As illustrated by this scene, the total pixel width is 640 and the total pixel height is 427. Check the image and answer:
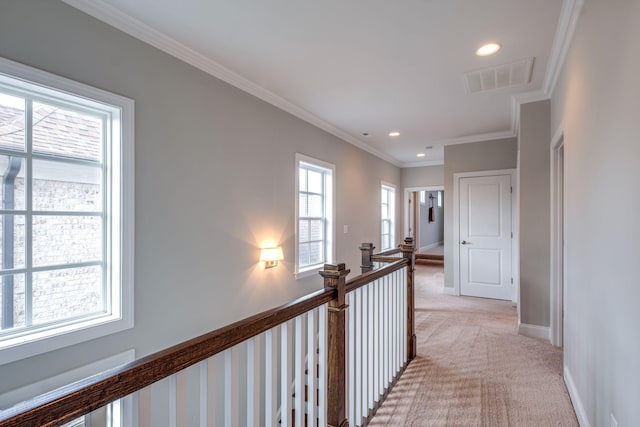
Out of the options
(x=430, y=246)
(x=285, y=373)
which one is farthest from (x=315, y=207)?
(x=430, y=246)

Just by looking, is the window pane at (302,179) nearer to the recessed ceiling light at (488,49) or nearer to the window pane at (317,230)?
the window pane at (317,230)

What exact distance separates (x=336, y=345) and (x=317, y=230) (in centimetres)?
287

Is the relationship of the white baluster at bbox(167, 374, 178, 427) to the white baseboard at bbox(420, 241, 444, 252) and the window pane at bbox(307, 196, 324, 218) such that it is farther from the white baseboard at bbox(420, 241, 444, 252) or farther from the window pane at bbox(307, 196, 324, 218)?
the white baseboard at bbox(420, 241, 444, 252)

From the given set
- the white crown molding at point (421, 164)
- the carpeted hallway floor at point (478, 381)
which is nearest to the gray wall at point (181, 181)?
the carpeted hallway floor at point (478, 381)

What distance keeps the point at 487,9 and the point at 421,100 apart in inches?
60.8

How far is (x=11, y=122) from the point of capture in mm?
1775

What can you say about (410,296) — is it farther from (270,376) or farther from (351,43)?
(351,43)

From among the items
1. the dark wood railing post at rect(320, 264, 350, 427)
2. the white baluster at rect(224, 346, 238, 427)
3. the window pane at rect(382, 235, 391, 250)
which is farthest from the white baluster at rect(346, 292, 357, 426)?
the window pane at rect(382, 235, 391, 250)

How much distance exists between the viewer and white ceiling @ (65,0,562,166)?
2.00 m

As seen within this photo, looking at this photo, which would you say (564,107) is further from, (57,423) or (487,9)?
(57,423)

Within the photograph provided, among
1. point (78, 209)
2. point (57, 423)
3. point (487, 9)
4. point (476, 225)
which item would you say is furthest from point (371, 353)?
point (476, 225)

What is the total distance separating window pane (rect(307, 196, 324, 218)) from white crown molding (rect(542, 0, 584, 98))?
9.22 feet

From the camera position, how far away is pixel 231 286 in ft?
9.62

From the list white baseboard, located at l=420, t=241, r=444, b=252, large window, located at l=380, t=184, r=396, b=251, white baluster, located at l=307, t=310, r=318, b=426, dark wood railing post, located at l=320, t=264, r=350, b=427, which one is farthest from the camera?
white baseboard, located at l=420, t=241, r=444, b=252
